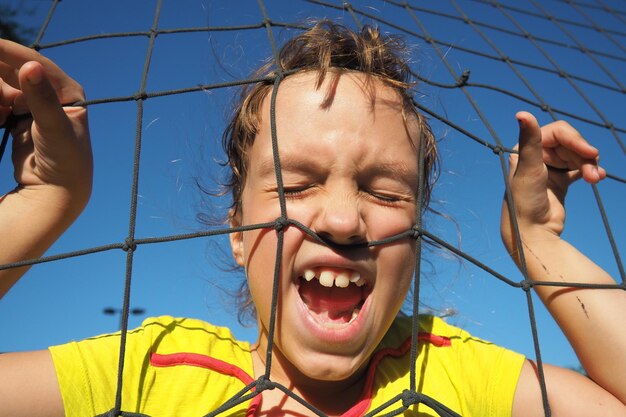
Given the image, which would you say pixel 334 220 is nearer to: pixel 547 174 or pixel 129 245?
pixel 129 245

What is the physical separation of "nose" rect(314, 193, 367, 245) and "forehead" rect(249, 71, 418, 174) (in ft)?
0.20

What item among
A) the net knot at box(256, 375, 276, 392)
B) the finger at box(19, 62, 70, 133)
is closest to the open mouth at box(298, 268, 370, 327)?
the net knot at box(256, 375, 276, 392)

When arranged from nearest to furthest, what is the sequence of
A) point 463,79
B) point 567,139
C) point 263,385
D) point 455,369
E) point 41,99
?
point 263,385 → point 41,99 → point 455,369 → point 567,139 → point 463,79

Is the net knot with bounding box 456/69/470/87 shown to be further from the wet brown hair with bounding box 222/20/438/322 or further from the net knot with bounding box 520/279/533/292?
the net knot with bounding box 520/279/533/292

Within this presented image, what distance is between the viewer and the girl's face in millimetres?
942

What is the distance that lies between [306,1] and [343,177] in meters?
0.75

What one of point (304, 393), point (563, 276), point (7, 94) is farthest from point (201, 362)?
point (563, 276)

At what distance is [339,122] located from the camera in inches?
39.8

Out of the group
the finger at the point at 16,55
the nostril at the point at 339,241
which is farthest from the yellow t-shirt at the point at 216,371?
the finger at the point at 16,55

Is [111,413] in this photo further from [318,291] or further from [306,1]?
[306,1]

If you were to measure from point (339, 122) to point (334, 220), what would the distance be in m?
0.17

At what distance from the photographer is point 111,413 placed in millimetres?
905

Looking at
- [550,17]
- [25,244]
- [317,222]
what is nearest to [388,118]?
[317,222]

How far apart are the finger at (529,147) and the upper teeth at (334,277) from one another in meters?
0.42
